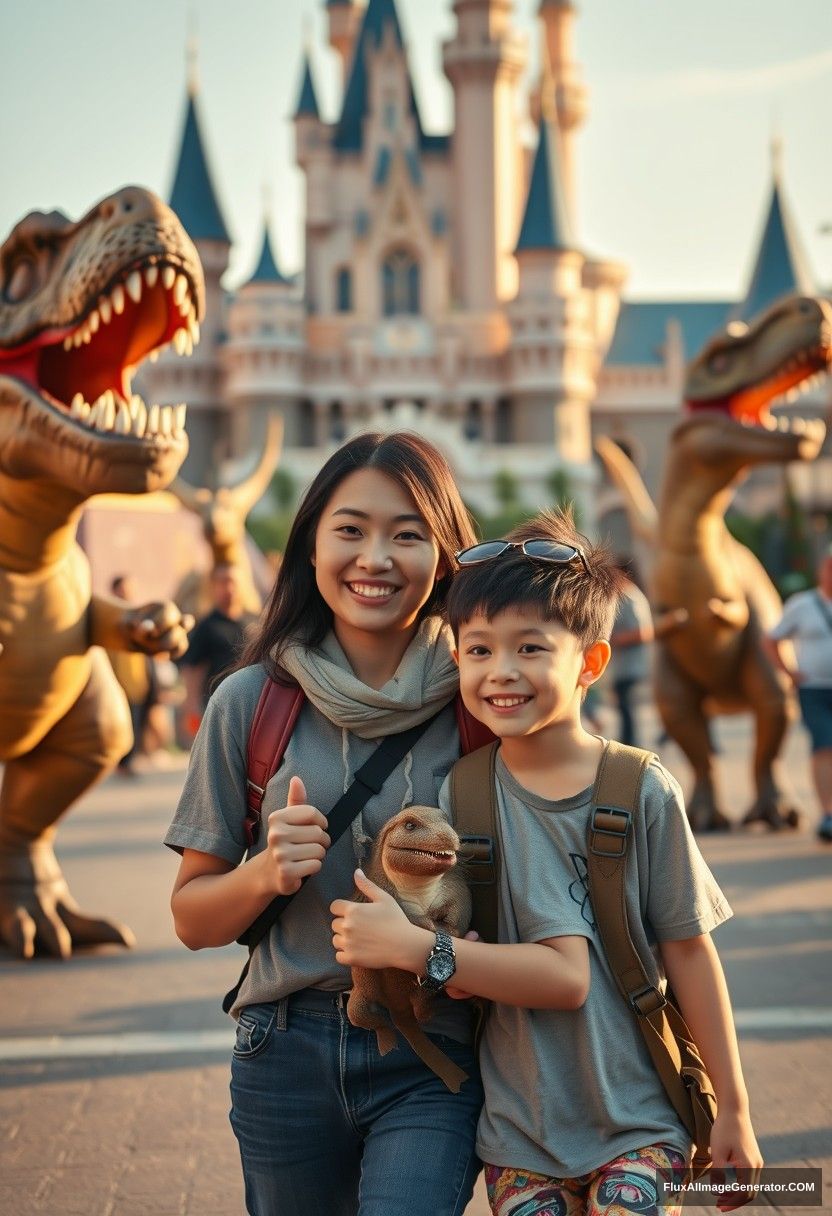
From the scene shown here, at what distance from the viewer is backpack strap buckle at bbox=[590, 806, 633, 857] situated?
88.8 inches

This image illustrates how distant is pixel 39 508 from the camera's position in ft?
16.9

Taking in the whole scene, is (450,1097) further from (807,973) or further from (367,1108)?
(807,973)

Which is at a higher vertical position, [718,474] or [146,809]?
[718,474]

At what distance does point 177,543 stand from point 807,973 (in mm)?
14932

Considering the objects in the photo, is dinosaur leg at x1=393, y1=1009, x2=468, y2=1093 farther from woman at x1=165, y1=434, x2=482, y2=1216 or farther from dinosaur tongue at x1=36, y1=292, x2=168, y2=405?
dinosaur tongue at x1=36, y1=292, x2=168, y2=405

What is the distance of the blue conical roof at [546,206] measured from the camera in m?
60.7

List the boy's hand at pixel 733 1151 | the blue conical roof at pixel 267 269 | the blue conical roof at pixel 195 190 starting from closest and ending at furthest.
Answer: the boy's hand at pixel 733 1151, the blue conical roof at pixel 267 269, the blue conical roof at pixel 195 190

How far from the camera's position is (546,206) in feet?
201

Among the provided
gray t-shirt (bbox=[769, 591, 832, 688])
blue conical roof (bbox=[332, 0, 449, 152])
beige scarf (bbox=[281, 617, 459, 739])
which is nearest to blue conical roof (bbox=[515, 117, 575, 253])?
blue conical roof (bbox=[332, 0, 449, 152])

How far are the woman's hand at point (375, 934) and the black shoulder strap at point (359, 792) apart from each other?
221 mm

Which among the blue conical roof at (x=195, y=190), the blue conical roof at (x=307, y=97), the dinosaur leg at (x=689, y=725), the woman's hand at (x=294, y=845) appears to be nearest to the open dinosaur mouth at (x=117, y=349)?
the woman's hand at (x=294, y=845)

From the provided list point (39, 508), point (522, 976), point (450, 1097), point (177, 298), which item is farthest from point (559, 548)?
point (39, 508)

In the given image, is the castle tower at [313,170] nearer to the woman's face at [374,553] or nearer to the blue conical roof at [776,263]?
the blue conical roof at [776,263]

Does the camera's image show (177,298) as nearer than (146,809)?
Yes
